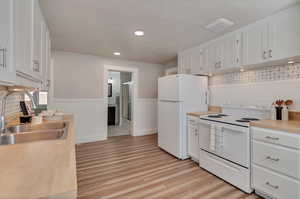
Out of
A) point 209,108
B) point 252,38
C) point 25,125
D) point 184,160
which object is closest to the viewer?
point 25,125

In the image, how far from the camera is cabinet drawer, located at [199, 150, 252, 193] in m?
1.88

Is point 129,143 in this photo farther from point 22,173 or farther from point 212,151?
point 22,173

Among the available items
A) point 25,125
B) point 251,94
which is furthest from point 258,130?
point 25,125

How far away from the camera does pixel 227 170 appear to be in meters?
2.07

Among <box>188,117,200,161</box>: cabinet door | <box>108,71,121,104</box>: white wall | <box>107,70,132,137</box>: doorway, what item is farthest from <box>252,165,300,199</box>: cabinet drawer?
<box>108,71,121,104</box>: white wall

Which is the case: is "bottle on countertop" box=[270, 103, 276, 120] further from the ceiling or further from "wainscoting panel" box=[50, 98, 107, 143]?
"wainscoting panel" box=[50, 98, 107, 143]

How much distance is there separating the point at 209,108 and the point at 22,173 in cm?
309

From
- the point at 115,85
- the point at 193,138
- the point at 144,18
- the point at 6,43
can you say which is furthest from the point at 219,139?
the point at 115,85

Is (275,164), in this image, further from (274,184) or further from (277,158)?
(274,184)

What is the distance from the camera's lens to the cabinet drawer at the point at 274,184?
1.49m

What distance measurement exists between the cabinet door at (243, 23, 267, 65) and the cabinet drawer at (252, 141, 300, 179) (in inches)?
44.9

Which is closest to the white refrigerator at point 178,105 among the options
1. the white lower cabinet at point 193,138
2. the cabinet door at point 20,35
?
the white lower cabinet at point 193,138

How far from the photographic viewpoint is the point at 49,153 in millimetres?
923

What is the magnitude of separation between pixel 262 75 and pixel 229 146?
1249 millimetres
